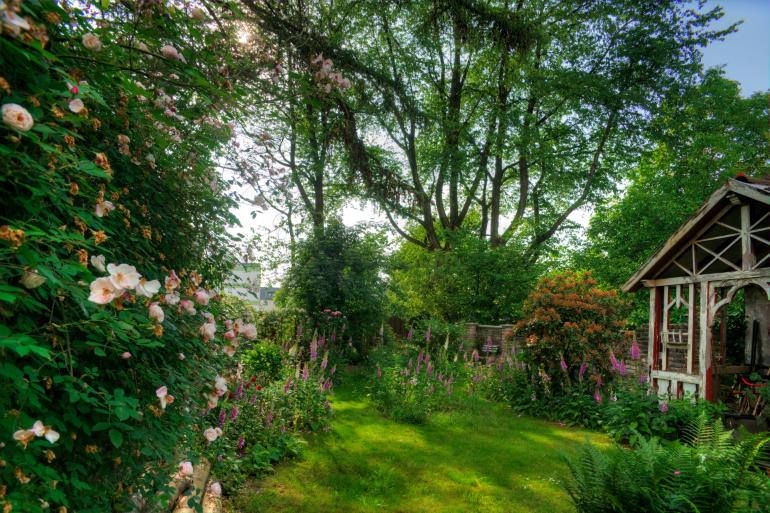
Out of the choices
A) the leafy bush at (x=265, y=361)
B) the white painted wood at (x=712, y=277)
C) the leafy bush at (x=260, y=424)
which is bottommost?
the leafy bush at (x=260, y=424)

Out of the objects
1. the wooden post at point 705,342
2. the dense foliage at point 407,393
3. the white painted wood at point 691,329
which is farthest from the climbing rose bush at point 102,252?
the white painted wood at point 691,329

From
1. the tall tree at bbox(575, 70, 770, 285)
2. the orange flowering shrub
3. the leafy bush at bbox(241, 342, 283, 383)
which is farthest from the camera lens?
the tall tree at bbox(575, 70, 770, 285)

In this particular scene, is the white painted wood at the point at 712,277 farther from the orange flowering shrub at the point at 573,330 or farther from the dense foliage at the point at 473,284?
the dense foliage at the point at 473,284

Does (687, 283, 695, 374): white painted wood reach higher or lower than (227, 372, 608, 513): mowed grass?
higher

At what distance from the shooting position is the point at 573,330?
27.1 feet

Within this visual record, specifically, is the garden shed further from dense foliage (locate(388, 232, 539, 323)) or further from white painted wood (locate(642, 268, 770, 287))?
dense foliage (locate(388, 232, 539, 323))

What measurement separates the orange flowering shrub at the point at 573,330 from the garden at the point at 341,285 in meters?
0.06

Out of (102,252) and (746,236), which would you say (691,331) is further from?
(102,252)

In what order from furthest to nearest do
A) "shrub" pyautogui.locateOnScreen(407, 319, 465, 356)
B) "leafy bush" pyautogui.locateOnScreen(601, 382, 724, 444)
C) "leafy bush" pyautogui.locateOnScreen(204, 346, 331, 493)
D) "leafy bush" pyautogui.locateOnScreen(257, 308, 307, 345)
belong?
"shrub" pyautogui.locateOnScreen(407, 319, 465, 356)
"leafy bush" pyautogui.locateOnScreen(257, 308, 307, 345)
"leafy bush" pyautogui.locateOnScreen(601, 382, 724, 444)
"leafy bush" pyautogui.locateOnScreen(204, 346, 331, 493)

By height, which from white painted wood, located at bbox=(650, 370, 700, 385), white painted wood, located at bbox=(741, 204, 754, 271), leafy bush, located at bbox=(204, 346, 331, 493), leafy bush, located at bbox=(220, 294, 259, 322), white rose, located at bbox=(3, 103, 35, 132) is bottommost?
leafy bush, located at bbox=(204, 346, 331, 493)

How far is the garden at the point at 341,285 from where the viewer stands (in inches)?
66.0

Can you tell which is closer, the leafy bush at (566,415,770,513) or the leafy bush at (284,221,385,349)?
the leafy bush at (566,415,770,513)

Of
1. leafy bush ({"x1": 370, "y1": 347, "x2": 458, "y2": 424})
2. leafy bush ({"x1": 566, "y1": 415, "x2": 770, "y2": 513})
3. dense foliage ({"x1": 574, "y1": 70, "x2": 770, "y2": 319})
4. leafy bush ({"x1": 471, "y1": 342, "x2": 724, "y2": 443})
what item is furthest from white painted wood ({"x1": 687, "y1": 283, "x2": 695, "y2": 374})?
dense foliage ({"x1": 574, "y1": 70, "x2": 770, "y2": 319})

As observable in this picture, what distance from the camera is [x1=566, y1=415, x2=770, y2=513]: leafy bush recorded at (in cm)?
292
